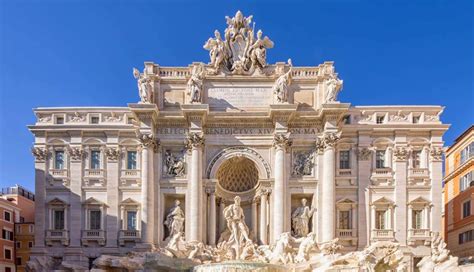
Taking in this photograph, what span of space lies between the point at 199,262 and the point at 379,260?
10455 millimetres

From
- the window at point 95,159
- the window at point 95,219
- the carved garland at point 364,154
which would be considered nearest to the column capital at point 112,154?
the window at point 95,159

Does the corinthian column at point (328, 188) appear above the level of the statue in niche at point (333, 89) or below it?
below

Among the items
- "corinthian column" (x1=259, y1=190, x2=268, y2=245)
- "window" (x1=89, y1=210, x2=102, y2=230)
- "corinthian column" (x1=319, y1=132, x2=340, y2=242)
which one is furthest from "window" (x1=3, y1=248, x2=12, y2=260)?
"corinthian column" (x1=319, y1=132, x2=340, y2=242)

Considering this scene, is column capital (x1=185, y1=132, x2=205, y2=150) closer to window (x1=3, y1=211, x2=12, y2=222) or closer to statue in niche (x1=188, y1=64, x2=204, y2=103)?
statue in niche (x1=188, y1=64, x2=204, y2=103)

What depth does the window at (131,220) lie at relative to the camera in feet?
103

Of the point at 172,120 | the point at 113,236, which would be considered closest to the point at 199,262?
the point at 113,236

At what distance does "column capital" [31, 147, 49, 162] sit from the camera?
31828mm

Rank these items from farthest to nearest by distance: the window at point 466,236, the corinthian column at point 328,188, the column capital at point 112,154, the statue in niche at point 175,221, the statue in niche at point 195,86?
the window at point 466,236
the column capital at point 112,154
the statue in niche at point 195,86
the statue in niche at point 175,221
the corinthian column at point 328,188

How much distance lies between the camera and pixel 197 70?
104ft

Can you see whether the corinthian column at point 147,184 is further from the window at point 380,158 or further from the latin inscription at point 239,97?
the window at point 380,158

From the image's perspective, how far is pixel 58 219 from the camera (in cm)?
3169

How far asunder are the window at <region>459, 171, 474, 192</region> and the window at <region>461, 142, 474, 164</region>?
137cm

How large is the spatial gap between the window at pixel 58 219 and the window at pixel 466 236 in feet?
95.5

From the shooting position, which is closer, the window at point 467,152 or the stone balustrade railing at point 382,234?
the stone balustrade railing at point 382,234
